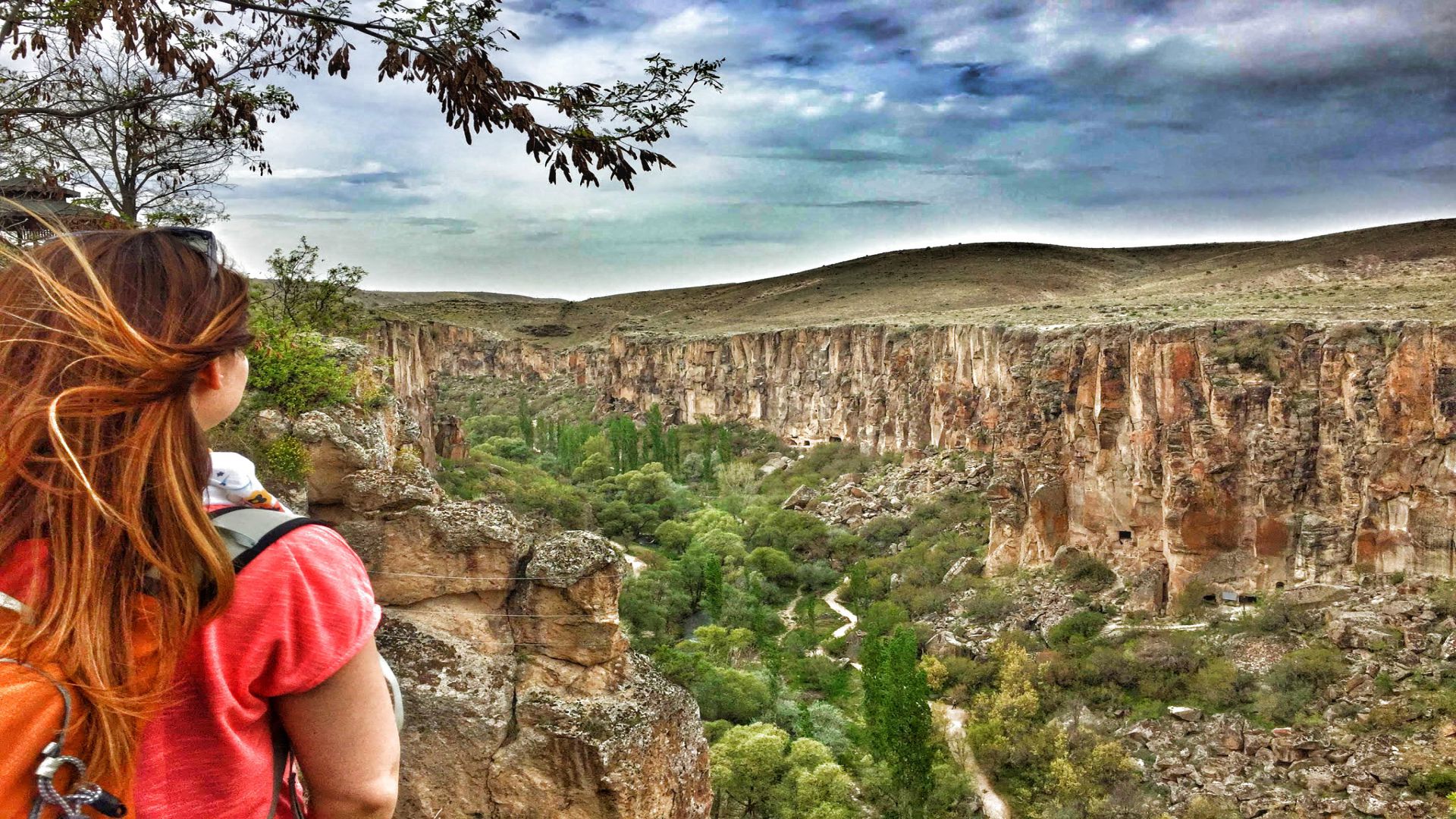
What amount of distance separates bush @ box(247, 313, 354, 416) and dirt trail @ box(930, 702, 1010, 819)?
55.7ft

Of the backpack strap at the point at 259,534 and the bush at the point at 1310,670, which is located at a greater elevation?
the backpack strap at the point at 259,534

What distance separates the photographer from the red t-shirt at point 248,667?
4.54ft

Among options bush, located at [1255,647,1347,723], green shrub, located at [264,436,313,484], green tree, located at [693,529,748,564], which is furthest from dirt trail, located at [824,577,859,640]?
green shrub, located at [264,436,313,484]

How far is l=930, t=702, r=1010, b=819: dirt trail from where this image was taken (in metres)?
20.1

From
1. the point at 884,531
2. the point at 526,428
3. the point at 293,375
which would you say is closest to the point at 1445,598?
the point at 884,531

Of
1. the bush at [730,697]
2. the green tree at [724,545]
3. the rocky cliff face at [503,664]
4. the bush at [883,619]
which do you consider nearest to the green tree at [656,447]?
the green tree at [724,545]

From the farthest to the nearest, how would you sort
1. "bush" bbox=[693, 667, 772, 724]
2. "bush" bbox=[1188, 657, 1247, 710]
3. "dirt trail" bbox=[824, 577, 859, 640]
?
→ 1. "dirt trail" bbox=[824, 577, 859, 640]
2. "bush" bbox=[693, 667, 772, 724]
3. "bush" bbox=[1188, 657, 1247, 710]

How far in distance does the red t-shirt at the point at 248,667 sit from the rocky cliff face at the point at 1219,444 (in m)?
26.3

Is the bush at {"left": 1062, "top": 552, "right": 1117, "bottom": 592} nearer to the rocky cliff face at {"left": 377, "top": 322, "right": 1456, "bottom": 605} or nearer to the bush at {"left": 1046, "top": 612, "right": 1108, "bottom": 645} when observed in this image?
the rocky cliff face at {"left": 377, "top": 322, "right": 1456, "bottom": 605}

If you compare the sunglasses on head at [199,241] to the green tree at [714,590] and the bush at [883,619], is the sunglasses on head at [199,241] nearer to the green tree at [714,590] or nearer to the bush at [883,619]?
the bush at [883,619]

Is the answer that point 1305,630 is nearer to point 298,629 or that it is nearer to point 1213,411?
point 1213,411

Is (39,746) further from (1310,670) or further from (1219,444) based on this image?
(1219,444)

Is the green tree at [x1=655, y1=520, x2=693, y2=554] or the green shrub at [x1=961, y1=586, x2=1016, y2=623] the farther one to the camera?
the green tree at [x1=655, y1=520, x2=693, y2=554]

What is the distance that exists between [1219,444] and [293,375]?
25631 mm
